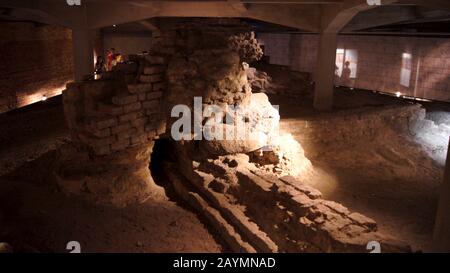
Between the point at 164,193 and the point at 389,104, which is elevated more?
the point at 389,104

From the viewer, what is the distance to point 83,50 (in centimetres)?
1135

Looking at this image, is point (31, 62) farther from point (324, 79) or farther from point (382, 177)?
point (382, 177)

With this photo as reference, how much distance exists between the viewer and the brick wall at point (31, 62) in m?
12.4

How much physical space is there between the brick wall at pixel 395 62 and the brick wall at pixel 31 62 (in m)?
11.7

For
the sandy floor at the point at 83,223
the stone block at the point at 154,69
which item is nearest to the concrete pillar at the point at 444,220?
the sandy floor at the point at 83,223

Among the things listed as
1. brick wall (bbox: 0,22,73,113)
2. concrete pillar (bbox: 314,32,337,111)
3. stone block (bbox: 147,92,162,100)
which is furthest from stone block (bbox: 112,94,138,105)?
brick wall (bbox: 0,22,73,113)

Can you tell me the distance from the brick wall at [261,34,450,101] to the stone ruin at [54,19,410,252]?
1000 cm

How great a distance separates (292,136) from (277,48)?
13662 mm

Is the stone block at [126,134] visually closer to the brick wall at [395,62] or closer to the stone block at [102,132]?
the stone block at [102,132]

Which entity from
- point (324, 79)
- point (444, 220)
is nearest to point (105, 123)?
point (444, 220)

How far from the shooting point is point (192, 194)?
601 centimetres

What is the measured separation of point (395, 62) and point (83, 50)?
1248 centimetres

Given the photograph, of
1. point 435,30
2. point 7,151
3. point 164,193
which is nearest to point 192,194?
point 164,193
